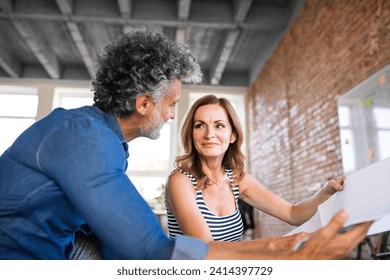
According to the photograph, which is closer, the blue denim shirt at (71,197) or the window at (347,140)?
the blue denim shirt at (71,197)

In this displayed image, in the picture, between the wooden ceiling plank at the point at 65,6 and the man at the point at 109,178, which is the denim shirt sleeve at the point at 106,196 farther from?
the wooden ceiling plank at the point at 65,6

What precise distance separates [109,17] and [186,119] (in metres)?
3.28

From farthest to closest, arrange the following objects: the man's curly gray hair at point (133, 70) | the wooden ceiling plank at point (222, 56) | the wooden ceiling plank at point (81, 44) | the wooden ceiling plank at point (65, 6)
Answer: the wooden ceiling plank at point (222, 56)
the wooden ceiling plank at point (81, 44)
the wooden ceiling plank at point (65, 6)
the man's curly gray hair at point (133, 70)

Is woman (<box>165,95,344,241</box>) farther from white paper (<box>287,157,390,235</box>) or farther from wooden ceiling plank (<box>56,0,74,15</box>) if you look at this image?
wooden ceiling plank (<box>56,0,74,15</box>)

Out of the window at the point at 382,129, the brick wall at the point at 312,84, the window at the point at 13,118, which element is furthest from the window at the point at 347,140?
the window at the point at 13,118

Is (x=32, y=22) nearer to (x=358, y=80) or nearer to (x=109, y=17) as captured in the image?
(x=109, y=17)

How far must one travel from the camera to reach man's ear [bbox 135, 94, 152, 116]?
28.2 inches

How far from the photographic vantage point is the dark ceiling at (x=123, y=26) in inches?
152

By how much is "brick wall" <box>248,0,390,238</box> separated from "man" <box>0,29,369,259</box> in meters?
2.07

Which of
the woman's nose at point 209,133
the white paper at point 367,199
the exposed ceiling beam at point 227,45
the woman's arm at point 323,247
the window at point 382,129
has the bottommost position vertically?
the woman's arm at point 323,247

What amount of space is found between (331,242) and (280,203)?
25.7 inches

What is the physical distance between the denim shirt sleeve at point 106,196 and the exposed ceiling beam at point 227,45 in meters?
3.58

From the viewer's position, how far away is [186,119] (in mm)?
1153

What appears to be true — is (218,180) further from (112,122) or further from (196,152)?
(112,122)
